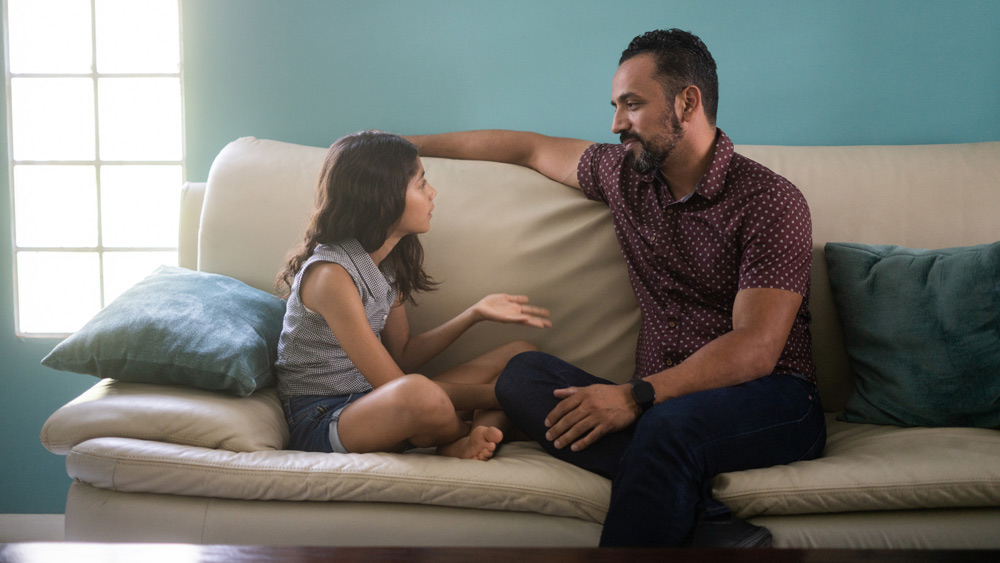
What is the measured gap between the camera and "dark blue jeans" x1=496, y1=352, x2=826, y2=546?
1132 millimetres

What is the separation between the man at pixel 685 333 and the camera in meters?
1.17

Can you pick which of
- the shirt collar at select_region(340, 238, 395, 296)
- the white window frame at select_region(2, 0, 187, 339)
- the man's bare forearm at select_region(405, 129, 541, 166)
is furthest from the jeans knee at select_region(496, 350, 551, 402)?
the white window frame at select_region(2, 0, 187, 339)

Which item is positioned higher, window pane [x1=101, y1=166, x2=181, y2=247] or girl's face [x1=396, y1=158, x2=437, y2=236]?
girl's face [x1=396, y1=158, x2=437, y2=236]

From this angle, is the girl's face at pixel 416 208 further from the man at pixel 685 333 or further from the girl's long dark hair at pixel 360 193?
the man at pixel 685 333

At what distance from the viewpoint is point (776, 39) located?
197 cm

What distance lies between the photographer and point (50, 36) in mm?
2010

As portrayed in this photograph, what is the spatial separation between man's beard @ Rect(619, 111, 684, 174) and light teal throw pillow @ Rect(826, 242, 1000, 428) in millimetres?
475

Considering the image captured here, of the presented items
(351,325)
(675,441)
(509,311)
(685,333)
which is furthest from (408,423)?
(685,333)

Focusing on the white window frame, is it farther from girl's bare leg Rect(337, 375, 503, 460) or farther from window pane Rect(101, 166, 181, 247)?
girl's bare leg Rect(337, 375, 503, 460)

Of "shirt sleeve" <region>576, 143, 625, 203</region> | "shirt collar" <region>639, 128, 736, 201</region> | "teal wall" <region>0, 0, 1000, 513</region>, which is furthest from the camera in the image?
"teal wall" <region>0, 0, 1000, 513</region>

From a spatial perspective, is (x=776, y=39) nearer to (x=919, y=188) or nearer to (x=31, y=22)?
(x=919, y=188)

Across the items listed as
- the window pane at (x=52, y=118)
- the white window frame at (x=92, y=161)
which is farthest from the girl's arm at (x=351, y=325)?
the window pane at (x=52, y=118)

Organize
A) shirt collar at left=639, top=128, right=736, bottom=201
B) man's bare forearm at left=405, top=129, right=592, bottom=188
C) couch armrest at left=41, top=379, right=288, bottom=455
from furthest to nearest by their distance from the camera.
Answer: man's bare forearm at left=405, top=129, right=592, bottom=188 < shirt collar at left=639, top=128, right=736, bottom=201 < couch armrest at left=41, top=379, right=288, bottom=455

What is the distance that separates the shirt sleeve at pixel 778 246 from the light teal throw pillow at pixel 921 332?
23 centimetres
